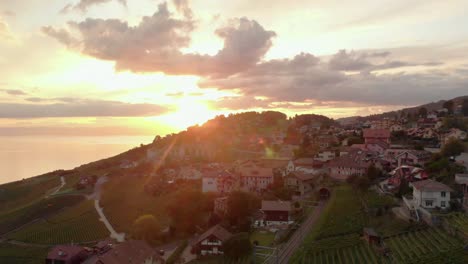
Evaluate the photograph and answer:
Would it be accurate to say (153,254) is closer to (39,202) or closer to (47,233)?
(47,233)

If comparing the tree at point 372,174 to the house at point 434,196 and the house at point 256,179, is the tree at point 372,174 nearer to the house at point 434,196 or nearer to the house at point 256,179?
the house at point 256,179

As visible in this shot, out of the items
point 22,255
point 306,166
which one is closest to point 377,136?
point 306,166

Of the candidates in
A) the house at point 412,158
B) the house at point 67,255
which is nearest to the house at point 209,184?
the house at point 67,255

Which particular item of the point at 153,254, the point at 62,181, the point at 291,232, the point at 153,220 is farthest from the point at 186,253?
the point at 62,181

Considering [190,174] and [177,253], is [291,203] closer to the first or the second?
[177,253]

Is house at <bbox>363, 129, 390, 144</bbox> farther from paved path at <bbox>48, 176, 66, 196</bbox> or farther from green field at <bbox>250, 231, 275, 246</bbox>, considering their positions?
paved path at <bbox>48, 176, 66, 196</bbox>

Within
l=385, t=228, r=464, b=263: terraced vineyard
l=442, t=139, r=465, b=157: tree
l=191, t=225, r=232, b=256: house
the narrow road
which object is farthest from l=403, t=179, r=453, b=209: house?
l=442, t=139, r=465, b=157: tree

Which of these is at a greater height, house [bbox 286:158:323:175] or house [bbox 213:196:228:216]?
house [bbox 286:158:323:175]
